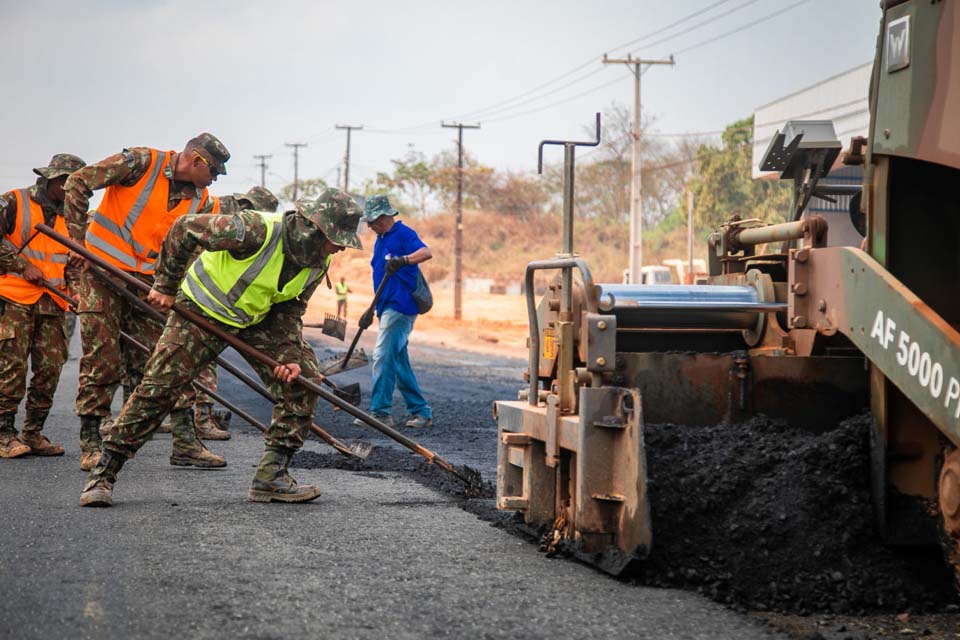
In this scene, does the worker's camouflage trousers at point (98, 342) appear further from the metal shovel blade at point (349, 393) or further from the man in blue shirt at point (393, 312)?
the man in blue shirt at point (393, 312)

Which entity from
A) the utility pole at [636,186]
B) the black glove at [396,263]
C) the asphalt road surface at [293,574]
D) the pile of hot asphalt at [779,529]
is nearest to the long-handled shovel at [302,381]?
the asphalt road surface at [293,574]

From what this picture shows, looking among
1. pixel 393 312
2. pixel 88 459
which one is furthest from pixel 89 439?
pixel 393 312

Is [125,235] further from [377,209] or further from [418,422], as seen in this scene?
[418,422]

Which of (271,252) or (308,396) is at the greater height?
(271,252)

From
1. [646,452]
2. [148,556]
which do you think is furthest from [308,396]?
[646,452]

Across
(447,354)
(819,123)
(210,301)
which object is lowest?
(447,354)

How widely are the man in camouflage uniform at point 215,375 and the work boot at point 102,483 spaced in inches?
107

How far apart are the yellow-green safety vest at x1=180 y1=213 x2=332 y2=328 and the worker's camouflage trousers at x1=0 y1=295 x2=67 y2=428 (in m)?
2.40

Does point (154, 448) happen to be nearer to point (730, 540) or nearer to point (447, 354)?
point (730, 540)

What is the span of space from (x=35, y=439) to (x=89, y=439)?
3.04 feet

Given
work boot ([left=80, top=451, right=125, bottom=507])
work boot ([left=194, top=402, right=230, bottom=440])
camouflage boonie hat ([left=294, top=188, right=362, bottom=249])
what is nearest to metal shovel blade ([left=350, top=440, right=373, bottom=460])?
work boot ([left=80, top=451, right=125, bottom=507])

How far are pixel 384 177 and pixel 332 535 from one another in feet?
238

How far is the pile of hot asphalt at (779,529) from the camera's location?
433 centimetres

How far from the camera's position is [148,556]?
191 inches
